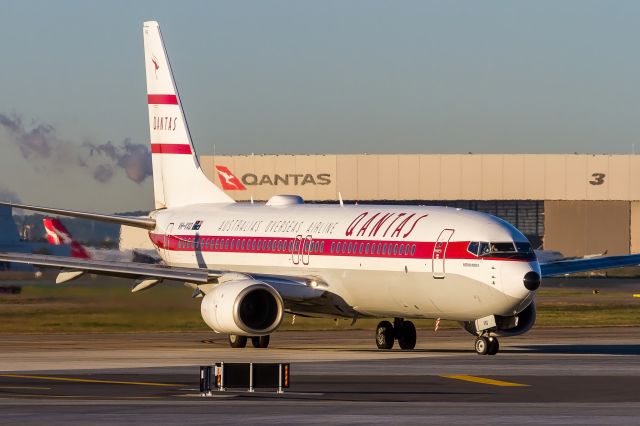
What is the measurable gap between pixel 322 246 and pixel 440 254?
5421 mm

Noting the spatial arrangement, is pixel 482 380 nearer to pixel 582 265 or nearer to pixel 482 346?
pixel 482 346

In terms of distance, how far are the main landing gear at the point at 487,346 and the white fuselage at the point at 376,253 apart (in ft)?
3.19

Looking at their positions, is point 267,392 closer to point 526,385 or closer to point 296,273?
point 526,385

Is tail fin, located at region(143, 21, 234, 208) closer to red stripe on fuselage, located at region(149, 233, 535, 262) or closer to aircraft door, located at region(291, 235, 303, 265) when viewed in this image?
red stripe on fuselage, located at region(149, 233, 535, 262)

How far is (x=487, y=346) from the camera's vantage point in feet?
135

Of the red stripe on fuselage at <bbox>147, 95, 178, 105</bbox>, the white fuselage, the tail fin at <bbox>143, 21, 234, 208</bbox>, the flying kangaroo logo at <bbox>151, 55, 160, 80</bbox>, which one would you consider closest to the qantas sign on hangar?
the tail fin at <bbox>143, 21, 234, 208</bbox>

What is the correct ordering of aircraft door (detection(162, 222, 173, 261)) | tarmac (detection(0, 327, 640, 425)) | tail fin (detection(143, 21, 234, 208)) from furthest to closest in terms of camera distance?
1. tail fin (detection(143, 21, 234, 208))
2. aircraft door (detection(162, 222, 173, 261))
3. tarmac (detection(0, 327, 640, 425))

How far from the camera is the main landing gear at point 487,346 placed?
41.1 m

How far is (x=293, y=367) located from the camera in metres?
36.5

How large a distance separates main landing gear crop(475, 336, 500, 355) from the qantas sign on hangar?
84.4m

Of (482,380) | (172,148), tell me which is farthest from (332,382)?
(172,148)

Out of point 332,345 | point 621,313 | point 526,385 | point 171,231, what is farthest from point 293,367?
point 621,313

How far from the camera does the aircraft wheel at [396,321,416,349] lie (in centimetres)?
4534

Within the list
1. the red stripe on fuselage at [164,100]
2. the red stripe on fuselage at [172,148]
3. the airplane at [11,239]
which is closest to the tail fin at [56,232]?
the airplane at [11,239]
